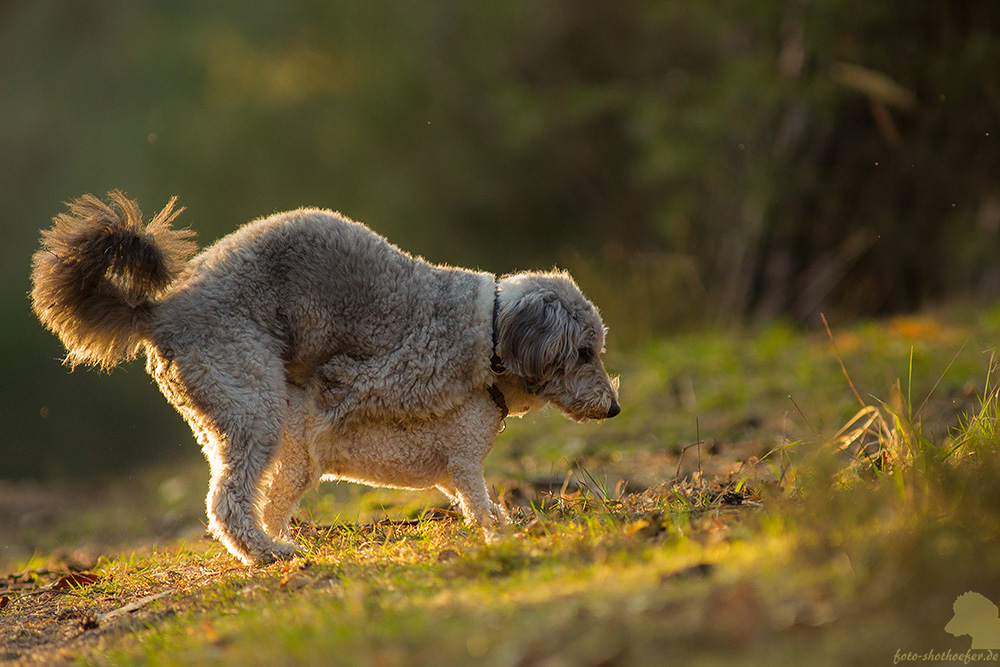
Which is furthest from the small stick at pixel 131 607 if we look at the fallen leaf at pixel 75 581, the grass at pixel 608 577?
the fallen leaf at pixel 75 581

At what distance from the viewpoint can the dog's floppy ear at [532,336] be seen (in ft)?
15.9

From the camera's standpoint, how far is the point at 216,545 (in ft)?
17.8

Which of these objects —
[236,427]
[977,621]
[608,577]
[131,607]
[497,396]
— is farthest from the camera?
[497,396]

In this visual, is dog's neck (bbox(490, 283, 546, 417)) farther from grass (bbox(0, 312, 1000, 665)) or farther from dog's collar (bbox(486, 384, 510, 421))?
grass (bbox(0, 312, 1000, 665))

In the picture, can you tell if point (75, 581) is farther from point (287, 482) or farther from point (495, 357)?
point (495, 357)

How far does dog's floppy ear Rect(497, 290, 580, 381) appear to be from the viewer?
4.84m

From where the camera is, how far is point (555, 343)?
4.86m

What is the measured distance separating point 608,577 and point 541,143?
1699 cm

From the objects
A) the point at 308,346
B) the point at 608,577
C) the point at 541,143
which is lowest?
the point at 608,577

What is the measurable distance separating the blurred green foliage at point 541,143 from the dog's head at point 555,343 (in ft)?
26.0

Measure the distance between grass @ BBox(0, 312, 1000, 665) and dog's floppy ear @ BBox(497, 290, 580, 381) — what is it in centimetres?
72

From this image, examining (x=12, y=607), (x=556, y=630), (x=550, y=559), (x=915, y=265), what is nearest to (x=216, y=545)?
(x=12, y=607)

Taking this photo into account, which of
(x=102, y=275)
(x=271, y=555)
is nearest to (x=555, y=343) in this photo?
(x=271, y=555)

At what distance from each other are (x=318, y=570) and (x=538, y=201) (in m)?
17.4
